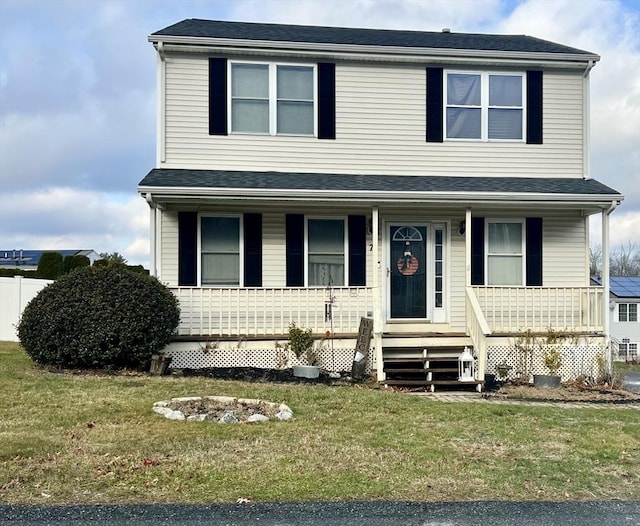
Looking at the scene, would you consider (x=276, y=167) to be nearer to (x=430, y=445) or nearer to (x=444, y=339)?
(x=444, y=339)

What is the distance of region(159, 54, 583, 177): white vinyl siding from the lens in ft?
38.4

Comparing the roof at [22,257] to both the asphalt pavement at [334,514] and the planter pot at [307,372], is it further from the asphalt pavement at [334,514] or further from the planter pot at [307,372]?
the asphalt pavement at [334,514]

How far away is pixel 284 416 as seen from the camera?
705 centimetres

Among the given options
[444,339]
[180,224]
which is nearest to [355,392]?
[444,339]

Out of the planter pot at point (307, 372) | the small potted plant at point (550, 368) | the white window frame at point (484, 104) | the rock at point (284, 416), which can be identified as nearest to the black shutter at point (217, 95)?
the white window frame at point (484, 104)

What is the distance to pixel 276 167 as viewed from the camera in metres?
11.9

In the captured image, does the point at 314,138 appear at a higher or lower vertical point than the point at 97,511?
higher

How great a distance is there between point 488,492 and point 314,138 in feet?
27.9

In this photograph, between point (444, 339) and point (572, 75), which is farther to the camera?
point (572, 75)

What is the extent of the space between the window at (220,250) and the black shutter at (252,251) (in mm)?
166

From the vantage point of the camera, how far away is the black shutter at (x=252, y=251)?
11.5 m

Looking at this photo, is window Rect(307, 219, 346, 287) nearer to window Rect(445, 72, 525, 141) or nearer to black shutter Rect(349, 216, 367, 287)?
black shutter Rect(349, 216, 367, 287)

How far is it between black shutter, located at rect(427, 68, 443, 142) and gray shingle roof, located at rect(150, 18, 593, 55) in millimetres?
562

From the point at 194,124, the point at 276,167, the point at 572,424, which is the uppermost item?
the point at 194,124
